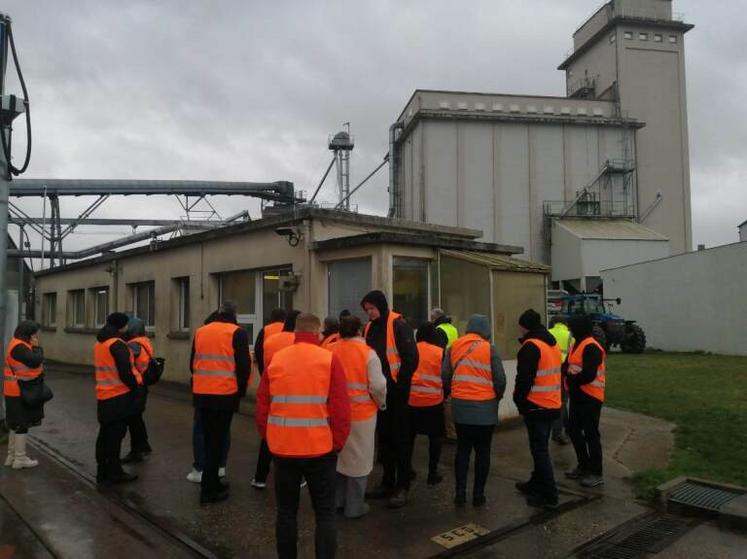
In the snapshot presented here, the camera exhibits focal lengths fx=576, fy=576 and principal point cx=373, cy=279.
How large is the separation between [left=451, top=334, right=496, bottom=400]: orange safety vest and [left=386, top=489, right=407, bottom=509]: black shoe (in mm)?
1005

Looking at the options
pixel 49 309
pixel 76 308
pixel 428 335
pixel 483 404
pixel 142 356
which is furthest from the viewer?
pixel 49 309

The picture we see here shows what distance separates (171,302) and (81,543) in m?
9.23

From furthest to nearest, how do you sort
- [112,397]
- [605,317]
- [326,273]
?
[605,317] → [326,273] → [112,397]

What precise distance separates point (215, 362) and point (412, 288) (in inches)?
161

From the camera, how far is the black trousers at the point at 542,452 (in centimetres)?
518

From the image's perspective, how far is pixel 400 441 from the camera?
5.39m

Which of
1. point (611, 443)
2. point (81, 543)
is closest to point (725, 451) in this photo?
point (611, 443)

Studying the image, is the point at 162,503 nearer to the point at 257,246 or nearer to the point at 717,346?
the point at 257,246

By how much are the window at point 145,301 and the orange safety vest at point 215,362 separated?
942 centimetres

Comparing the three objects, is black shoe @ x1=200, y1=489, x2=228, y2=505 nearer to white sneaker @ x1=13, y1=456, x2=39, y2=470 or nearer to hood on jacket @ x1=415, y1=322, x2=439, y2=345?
hood on jacket @ x1=415, y1=322, x2=439, y2=345

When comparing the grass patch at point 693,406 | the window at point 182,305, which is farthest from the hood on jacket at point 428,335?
the window at point 182,305

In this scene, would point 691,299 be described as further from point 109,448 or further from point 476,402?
point 109,448

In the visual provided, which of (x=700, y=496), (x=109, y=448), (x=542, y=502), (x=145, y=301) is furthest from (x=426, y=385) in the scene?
(x=145, y=301)

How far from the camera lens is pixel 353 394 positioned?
→ 471cm
